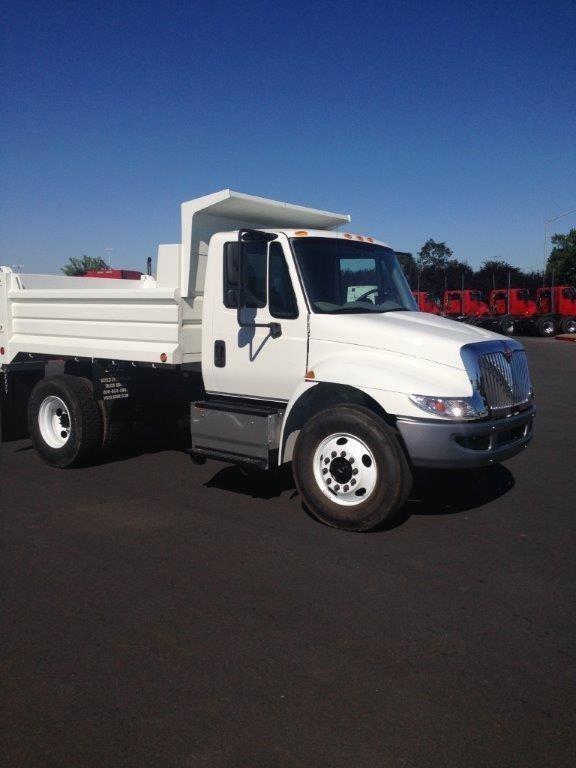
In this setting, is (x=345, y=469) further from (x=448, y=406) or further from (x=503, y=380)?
(x=503, y=380)

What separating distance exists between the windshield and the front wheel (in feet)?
3.60

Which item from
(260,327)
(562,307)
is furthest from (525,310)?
(260,327)

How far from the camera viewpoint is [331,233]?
6770 mm

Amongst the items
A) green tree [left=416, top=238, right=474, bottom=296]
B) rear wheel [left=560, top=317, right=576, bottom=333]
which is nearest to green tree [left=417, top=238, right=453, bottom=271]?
green tree [left=416, top=238, right=474, bottom=296]

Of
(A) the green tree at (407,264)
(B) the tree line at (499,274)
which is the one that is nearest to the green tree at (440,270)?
(B) the tree line at (499,274)

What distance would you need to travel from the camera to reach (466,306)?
130 feet

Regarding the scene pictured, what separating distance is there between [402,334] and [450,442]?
3.16 ft

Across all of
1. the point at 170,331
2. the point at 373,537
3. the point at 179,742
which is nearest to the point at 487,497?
the point at 373,537

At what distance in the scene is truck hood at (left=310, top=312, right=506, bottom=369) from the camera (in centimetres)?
566

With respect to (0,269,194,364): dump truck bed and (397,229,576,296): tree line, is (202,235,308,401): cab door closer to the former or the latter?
(0,269,194,364): dump truck bed

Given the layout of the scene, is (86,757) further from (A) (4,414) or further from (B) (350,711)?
(A) (4,414)

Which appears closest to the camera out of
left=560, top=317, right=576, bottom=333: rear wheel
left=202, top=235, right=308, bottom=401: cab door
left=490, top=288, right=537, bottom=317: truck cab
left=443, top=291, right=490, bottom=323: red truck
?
left=202, top=235, right=308, bottom=401: cab door

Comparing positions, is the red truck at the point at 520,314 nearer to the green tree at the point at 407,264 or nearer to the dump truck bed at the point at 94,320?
the green tree at the point at 407,264

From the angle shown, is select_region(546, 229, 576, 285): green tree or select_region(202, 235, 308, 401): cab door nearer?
select_region(202, 235, 308, 401): cab door
